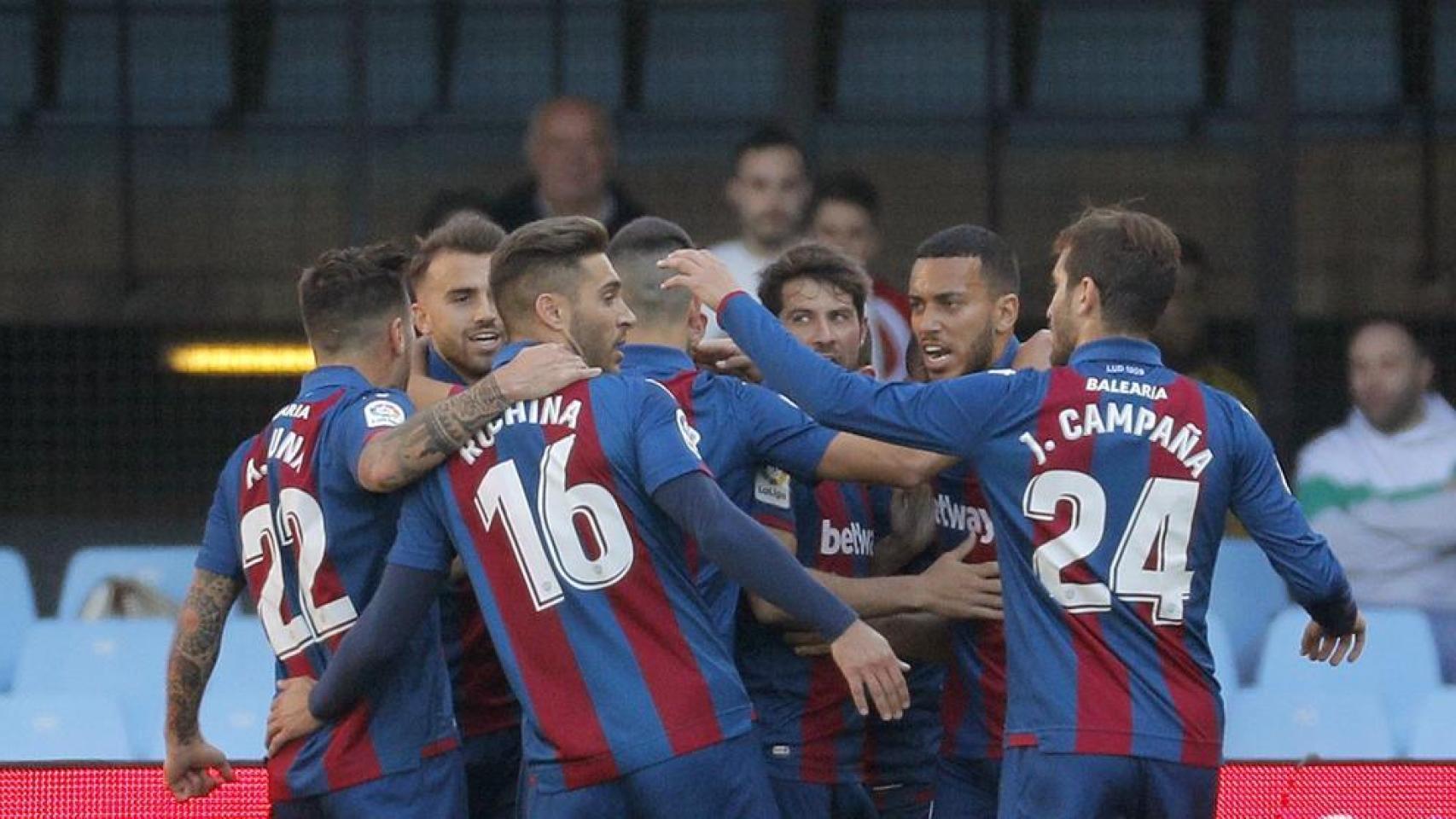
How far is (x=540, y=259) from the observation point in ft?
14.3

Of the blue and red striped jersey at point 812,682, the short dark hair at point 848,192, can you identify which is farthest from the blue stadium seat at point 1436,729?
the short dark hair at point 848,192

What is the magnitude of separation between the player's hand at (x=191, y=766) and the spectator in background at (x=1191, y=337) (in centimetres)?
363

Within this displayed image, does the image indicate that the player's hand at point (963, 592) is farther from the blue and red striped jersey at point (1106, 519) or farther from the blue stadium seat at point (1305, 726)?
the blue stadium seat at point (1305, 726)

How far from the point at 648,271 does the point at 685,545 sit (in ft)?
2.05

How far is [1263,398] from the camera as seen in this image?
27.4 ft

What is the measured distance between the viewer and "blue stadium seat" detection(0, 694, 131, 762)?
6.25m

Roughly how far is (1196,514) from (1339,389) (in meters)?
4.28

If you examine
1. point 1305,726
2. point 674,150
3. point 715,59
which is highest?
point 715,59

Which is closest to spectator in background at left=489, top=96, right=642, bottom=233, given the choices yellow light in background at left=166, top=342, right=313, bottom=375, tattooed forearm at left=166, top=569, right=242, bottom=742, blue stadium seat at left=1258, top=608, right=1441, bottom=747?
Answer: yellow light in background at left=166, top=342, right=313, bottom=375

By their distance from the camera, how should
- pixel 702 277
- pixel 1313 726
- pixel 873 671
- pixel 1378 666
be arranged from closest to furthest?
1. pixel 873 671
2. pixel 702 277
3. pixel 1313 726
4. pixel 1378 666

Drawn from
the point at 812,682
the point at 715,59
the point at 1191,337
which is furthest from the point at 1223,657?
the point at 715,59

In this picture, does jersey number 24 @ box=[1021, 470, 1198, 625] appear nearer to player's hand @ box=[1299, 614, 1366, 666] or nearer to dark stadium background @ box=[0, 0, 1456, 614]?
player's hand @ box=[1299, 614, 1366, 666]

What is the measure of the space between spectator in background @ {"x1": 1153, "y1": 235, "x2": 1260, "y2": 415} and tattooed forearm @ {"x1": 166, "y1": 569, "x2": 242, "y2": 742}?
357 cm

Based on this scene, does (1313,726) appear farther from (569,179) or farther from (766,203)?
(569,179)
